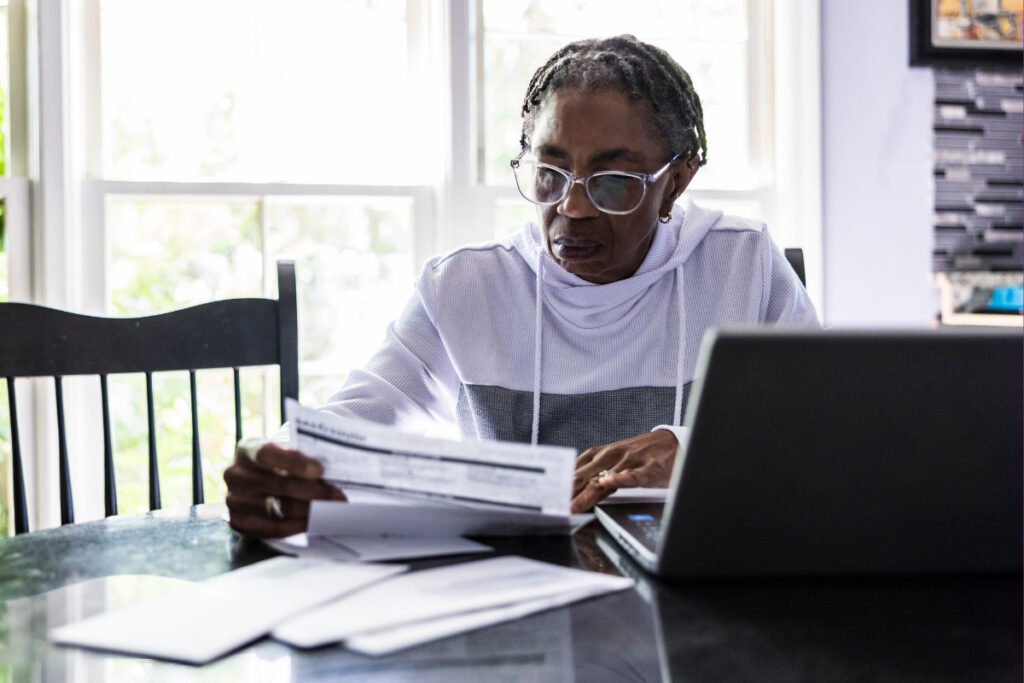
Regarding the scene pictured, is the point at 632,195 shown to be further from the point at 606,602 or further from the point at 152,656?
the point at 152,656

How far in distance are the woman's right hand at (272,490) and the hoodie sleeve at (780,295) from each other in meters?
0.90

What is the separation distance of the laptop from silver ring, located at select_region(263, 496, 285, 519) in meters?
0.33

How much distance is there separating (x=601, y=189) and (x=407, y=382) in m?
0.40

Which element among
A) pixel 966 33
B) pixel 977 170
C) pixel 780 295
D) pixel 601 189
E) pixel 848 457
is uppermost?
pixel 966 33

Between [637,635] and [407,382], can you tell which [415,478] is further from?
[407,382]

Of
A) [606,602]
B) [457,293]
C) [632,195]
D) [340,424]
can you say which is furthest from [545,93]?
[606,602]

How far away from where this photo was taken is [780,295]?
61.1 inches

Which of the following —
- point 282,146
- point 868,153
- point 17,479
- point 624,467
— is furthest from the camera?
point 868,153

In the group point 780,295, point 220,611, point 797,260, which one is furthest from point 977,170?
point 220,611

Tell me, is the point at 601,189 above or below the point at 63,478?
above

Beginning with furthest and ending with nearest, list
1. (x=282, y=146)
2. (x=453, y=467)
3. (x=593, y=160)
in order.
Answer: (x=282, y=146) < (x=593, y=160) < (x=453, y=467)

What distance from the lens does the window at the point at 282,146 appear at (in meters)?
2.11

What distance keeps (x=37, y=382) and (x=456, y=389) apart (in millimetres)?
981

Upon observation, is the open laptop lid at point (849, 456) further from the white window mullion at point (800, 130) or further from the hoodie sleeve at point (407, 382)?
the white window mullion at point (800, 130)
